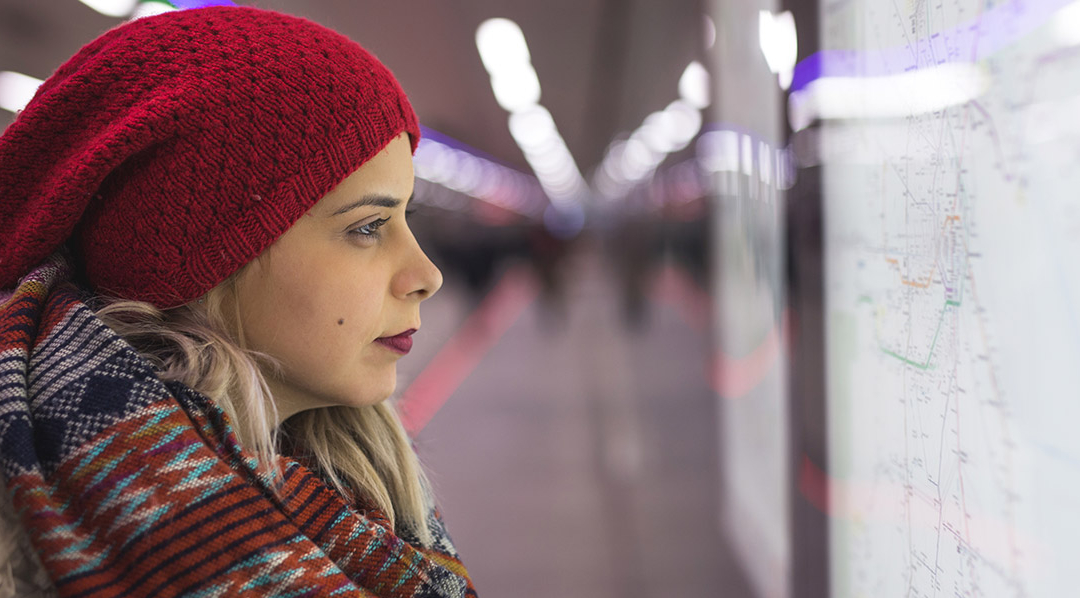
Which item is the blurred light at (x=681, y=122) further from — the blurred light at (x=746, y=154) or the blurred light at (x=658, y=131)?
the blurred light at (x=746, y=154)

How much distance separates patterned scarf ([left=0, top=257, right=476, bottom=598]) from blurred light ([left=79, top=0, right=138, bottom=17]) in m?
2.05

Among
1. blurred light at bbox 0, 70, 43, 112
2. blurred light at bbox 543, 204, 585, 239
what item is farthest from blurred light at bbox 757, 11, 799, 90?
blurred light at bbox 543, 204, 585, 239

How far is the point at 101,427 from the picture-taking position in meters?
0.88

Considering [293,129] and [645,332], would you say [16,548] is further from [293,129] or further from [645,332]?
[645,332]

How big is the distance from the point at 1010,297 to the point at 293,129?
95 cm

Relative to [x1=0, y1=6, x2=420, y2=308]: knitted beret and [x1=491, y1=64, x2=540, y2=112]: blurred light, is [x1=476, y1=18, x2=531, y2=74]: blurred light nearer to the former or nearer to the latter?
[x1=491, y1=64, x2=540, y2=112]: blurred light

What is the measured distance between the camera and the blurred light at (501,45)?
5484 millimetres

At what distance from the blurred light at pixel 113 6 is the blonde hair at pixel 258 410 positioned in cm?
200

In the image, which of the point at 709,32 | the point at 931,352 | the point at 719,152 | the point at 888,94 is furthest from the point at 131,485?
the point at 719,152

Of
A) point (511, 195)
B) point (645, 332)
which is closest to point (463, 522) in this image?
point (645, 332)

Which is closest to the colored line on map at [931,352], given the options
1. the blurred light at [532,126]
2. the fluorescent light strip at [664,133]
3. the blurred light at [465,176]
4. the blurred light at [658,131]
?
the blurred light at [465,176]

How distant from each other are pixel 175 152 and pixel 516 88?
7.26 meters

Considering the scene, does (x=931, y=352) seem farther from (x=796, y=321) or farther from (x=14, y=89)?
(x=14, y=89)

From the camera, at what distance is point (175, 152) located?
1018 mm
